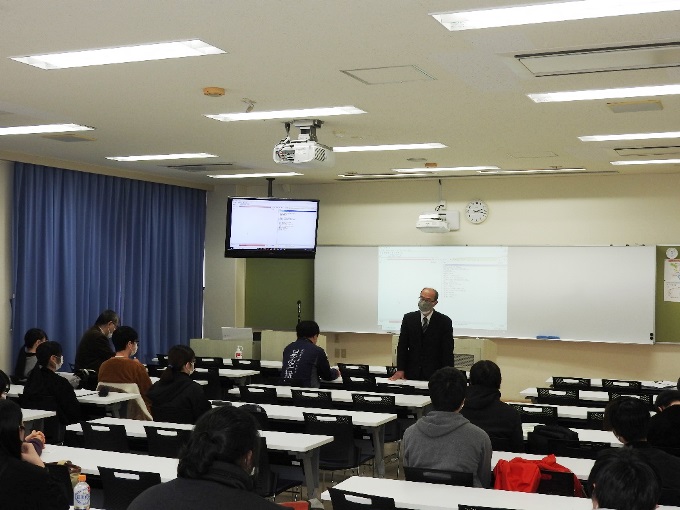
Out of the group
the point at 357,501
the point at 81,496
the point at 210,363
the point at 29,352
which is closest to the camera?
the point at 81,496

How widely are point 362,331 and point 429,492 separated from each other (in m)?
8.71

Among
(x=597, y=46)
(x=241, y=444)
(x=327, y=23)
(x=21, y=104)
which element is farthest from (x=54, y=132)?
(x=241, y=444)

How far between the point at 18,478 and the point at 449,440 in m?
2.16

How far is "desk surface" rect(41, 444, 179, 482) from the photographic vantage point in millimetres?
4551

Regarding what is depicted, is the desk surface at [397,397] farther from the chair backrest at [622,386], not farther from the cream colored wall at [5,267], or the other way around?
the cream colored wall at [5,267]

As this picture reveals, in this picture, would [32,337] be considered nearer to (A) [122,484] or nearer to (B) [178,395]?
(B) [178,395]

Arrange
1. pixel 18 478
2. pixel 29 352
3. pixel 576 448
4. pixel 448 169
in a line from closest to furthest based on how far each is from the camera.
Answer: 1. pixel 18 478
2. pixel 576 448
3. pixel 29 352
4. pixel 448 169

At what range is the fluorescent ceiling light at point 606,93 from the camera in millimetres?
6099

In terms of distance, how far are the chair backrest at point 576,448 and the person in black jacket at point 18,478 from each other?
299 centimetres

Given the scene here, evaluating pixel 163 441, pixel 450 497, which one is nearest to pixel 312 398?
pixel 163 441

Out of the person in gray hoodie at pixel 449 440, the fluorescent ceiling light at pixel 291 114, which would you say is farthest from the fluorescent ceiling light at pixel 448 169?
the person in gray hoodie at pixel 449 440

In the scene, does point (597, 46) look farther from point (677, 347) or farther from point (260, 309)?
point (260, 309)

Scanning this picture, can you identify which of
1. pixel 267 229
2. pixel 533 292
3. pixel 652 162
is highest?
pixel 652 162

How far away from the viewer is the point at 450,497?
403 centimetres
